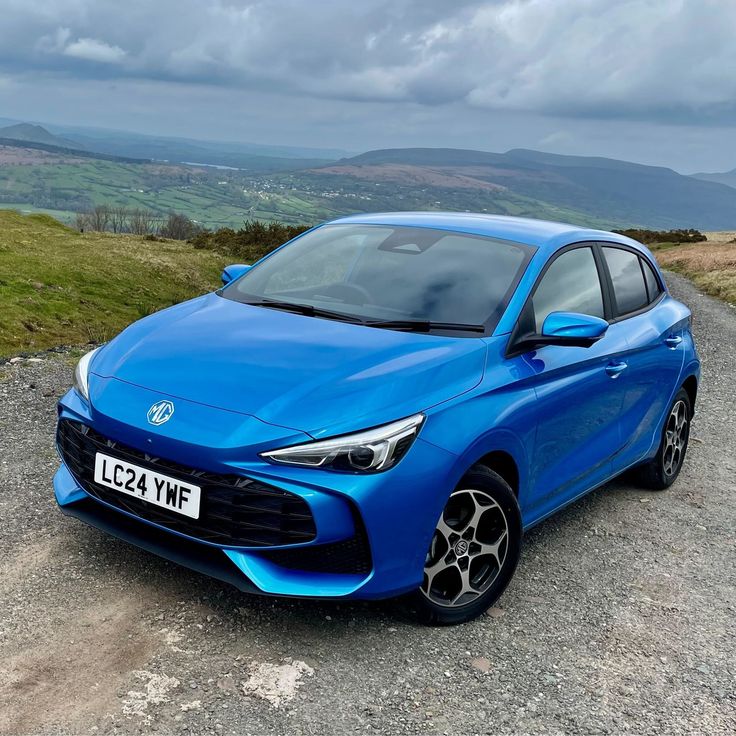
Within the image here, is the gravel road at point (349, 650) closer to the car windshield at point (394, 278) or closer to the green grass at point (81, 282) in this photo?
the car windshield at point (394, 278)

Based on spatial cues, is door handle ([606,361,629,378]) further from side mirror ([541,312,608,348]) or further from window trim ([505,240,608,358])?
side mirror ([541,312,608,348])

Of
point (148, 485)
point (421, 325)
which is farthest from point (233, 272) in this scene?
point (148, 485)

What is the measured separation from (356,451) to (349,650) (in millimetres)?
957

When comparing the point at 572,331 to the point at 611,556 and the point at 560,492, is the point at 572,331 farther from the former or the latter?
the point at 611,556

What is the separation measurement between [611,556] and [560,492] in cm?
70

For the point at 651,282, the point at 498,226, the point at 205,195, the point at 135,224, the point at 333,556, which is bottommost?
the point at 135,224

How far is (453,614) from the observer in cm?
381

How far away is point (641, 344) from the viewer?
5.28m

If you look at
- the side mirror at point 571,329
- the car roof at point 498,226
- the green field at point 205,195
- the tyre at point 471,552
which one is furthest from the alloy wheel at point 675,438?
the green field at point 205,195

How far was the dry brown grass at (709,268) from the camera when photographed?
1081 inches

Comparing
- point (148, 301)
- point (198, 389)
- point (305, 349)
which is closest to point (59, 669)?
point (198, 389)

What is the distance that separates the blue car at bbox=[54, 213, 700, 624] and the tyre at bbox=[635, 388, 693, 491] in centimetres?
101

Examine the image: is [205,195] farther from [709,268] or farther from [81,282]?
[81,282]

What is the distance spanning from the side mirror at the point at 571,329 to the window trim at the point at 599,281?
144 millimetres
